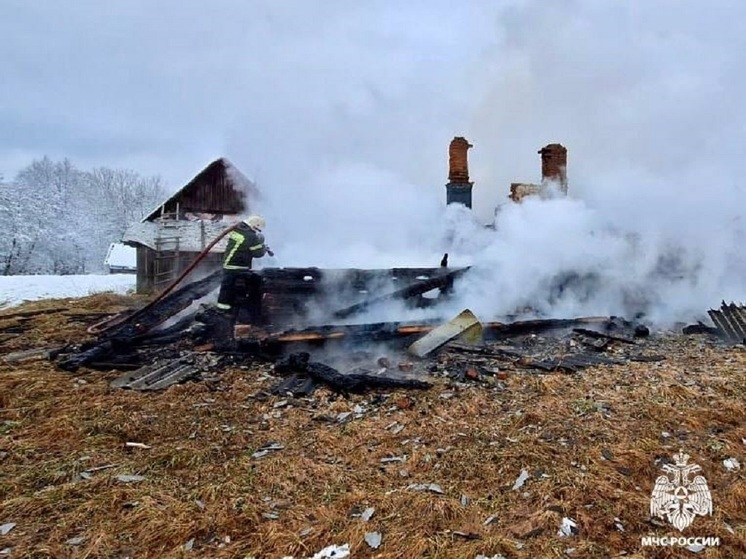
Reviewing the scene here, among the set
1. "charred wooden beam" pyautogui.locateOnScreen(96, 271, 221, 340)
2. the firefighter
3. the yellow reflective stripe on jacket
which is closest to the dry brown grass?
"charred wooden beam" pyautogui.locateOnScreen(96, 271, 221, 340)

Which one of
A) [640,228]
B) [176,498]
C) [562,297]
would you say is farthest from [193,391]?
[640,228]

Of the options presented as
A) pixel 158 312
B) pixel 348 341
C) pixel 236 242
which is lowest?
pixel 348 341

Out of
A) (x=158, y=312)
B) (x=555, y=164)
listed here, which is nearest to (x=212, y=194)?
(x=158, y=312)

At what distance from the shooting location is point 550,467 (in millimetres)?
3258

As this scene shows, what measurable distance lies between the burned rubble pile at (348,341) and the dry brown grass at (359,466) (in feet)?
1.45

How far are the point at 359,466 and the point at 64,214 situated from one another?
47.9 metres

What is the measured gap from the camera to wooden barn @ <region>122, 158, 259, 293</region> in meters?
16.8

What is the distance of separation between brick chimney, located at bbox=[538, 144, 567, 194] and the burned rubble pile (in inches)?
221

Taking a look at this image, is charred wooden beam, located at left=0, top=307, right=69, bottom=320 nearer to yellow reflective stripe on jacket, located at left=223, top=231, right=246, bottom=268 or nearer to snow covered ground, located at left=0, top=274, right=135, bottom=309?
snow covered ground, located at left=0, top=274, right=135, bottom=309

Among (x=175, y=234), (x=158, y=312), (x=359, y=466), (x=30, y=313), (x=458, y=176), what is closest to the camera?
(x=359, y=466)

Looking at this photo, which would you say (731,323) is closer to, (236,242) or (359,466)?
(359,466)

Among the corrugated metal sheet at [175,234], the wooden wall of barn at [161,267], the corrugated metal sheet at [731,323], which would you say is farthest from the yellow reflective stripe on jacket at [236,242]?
the corrugated metal sheet at [175,234]

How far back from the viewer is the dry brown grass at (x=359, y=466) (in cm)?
257

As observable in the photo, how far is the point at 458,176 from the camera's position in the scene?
12766 mm
